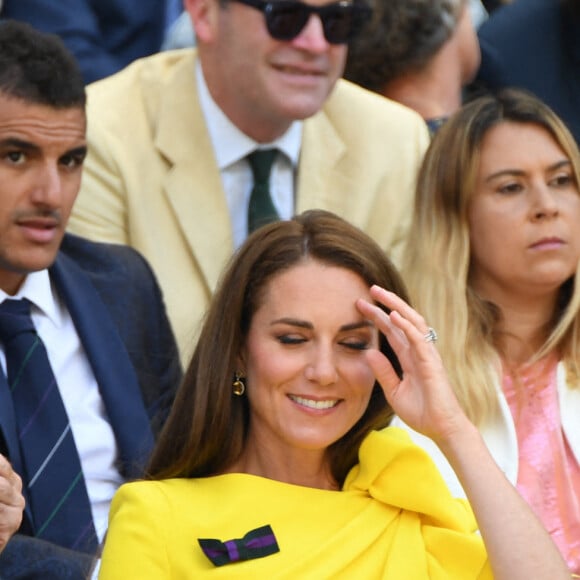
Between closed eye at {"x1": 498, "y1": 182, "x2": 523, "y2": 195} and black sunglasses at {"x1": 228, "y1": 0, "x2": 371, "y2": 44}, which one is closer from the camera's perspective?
closed eye at {"x1": 498, "y1": 182, "x2": 523, "y2": 195}

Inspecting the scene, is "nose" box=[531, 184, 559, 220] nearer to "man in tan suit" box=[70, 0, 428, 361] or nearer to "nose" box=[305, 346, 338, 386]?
"man in tan suit" box=[70, 0, 428, 361]

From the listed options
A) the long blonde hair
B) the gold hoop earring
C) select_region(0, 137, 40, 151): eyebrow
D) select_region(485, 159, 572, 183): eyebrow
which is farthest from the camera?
select_region(485, 159, 572, 183): eyebrow

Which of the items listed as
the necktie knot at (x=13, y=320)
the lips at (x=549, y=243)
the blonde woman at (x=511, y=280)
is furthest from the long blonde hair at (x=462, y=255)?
the necktie knot at (x=13, y=320)

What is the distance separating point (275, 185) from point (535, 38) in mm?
1314

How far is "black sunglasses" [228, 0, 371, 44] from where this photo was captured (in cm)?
517

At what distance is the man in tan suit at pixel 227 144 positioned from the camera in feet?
16.5

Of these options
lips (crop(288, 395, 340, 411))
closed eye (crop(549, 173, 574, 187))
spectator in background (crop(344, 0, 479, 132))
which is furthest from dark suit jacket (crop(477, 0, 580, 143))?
lips (crop(288, 395, 340, 411))

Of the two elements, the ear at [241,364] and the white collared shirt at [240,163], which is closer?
the ear at [241,364]

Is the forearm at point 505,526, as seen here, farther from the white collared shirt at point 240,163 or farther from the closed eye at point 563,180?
the white collared shirt at point 240,163

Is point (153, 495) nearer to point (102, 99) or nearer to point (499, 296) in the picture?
point (499, 296)

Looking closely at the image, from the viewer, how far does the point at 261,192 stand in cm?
515

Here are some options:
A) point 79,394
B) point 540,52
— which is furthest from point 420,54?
point 79,394

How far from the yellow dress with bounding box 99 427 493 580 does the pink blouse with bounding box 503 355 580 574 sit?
686 millimetres

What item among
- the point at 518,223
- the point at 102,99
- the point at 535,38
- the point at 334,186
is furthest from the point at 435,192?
the point at 535,38
